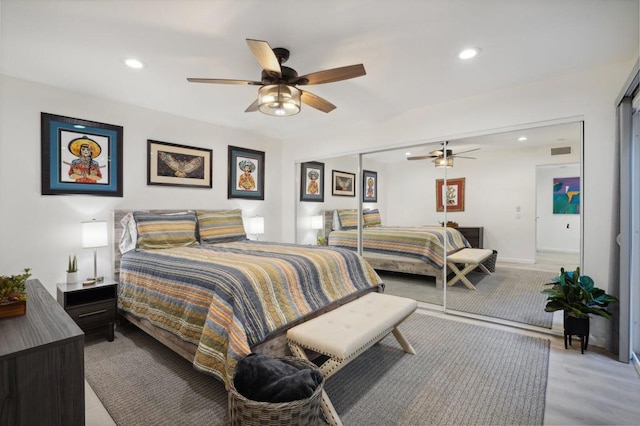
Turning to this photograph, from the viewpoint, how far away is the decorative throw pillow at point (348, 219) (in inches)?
173

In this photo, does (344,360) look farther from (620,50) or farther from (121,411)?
(620,50)

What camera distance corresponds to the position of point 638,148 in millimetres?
2334

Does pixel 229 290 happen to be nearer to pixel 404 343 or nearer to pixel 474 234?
pixel 404 343

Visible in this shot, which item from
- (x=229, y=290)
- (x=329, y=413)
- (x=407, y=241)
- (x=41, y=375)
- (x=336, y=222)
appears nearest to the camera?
(x=41, y=375)

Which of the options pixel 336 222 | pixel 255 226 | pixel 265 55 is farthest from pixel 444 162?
pixel 255 226

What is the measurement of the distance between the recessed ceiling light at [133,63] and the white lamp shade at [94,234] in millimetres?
1557

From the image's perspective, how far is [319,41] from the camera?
7.34 feet

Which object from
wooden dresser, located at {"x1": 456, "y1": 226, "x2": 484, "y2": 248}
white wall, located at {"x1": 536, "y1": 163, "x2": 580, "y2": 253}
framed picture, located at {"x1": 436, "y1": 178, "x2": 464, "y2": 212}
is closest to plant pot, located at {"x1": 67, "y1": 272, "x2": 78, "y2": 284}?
framed picture, located at {"x1": 436, "y1": 178, "x2": 464, "y2": 212}

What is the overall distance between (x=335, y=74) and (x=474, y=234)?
8.93 ft

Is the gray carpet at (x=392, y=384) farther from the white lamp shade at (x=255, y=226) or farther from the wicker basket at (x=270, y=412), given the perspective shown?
the white lamp shade at (x=255, y=226)

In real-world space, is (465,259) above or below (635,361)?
above

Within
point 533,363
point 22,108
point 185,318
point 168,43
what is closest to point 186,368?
point 185,318

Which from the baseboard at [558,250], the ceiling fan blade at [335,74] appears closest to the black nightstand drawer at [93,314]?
the ceiling fan blade at [335,74]

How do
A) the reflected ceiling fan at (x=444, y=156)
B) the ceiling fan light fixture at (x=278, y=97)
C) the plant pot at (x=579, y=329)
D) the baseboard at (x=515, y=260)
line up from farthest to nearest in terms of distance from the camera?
the reflected ceiling fan at (x=444, y=156) → the baseboard at (x=515, y=260) → the plant pot at (x=579, y=329) → the ceiling fan light fixture at (x=278, y=97)
